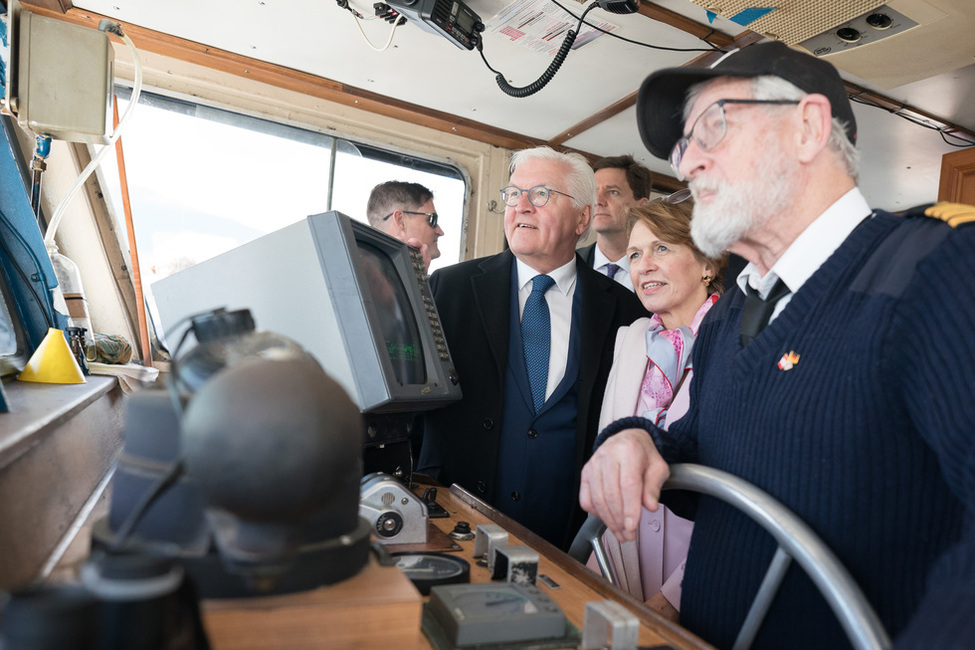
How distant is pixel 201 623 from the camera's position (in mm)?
430

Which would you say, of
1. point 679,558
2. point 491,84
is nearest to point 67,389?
point 679,558

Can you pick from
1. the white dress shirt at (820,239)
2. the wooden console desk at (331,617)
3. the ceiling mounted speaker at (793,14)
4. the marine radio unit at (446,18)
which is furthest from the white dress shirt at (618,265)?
the wooden console desk at (331,617)

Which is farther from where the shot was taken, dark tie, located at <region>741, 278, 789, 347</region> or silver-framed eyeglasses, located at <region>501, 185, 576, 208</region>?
silver-framed eyeglasses, located at <region>501, 185, 576, 208</region>

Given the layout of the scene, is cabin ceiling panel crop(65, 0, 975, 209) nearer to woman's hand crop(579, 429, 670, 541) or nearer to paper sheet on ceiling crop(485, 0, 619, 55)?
paper sheet on ceiling crop(485, 0, 619, 55)

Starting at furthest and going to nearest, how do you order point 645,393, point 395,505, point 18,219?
point 645,393 → point 18,219 → point 395,505

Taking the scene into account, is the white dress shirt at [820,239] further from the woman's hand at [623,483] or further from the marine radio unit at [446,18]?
the marine radio unit at [446,18]

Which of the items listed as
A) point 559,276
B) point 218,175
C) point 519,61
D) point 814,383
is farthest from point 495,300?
point 218,175

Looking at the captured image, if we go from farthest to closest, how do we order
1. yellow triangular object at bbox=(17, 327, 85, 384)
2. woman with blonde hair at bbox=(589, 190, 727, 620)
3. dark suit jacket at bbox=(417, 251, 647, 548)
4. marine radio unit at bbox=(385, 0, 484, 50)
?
marine radio unit at bbox=(385, 0, 484, 50)
dark suit jacket at bbox=(417, 251, 647, 548)
woman with blonde hair at bbox=(589, 190, 727, 620)
yellow triangular object at bbox=(17, 327, 85, 384)

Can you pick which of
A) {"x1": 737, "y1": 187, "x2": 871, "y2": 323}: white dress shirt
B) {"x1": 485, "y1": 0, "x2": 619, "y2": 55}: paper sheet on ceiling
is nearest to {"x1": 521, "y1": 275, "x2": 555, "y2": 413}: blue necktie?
{"x1": 737, "y1": 187, "x2": 871, "y2": 323}: white dress shirt

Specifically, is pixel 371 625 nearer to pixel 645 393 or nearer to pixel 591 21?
pixel 645 393

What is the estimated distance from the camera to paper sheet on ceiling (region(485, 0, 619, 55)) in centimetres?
283

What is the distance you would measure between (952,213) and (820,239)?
0.23 m

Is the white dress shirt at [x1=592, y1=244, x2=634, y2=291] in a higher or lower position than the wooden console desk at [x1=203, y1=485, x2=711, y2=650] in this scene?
higher

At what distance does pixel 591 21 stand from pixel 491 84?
0.95 m
